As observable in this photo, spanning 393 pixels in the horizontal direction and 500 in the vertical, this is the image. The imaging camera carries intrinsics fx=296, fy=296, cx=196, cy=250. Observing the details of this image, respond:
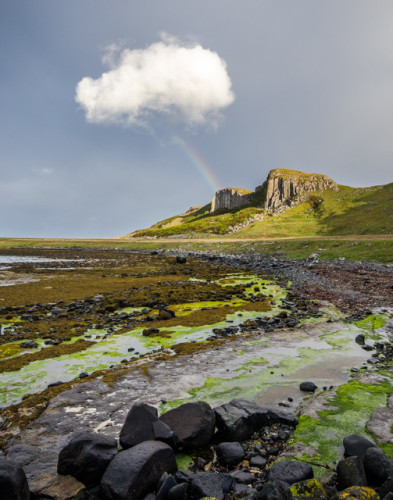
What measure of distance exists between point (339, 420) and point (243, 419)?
2.63 meters

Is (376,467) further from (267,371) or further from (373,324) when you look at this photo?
(373,324)

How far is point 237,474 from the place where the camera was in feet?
18.8

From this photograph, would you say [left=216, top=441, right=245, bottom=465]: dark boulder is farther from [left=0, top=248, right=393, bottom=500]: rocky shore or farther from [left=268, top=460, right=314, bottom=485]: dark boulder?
[left=268, top=460, right=314, bottom=485]: dark boulder

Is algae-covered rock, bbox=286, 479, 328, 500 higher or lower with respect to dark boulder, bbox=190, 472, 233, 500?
Answer: higher

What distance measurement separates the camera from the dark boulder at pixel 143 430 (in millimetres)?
6332

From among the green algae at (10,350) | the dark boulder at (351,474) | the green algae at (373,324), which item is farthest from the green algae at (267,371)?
the green algae at (10,350)

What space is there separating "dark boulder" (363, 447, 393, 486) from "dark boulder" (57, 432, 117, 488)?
4750 mm

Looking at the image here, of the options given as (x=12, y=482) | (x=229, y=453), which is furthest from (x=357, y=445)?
(x=12, y=482)

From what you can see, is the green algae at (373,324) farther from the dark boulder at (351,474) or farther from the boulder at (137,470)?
the boulder at (137,470)

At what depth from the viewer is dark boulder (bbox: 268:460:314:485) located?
5.34 m

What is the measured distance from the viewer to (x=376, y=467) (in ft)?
17.0

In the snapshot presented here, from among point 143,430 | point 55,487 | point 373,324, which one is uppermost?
point 143,430

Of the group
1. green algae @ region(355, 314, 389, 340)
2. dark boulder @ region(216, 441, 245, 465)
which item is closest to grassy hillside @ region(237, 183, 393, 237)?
green algae @ region(355, 314, 389, 340)

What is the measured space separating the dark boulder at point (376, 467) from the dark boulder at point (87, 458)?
4.75m
